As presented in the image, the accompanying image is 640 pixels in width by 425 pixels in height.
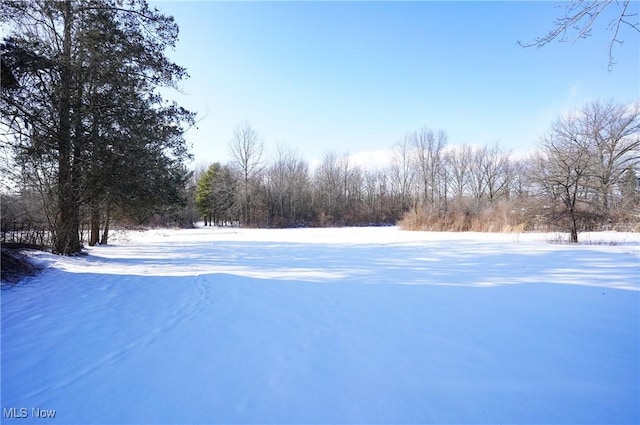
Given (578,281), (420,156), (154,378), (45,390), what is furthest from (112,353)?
(420,156)

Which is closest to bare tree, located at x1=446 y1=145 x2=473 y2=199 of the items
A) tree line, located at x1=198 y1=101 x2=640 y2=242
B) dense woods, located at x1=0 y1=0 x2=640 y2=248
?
tree line, located at x1=198 y1=101 x2=640 y2=242

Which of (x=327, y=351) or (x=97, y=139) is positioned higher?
(x=97, y=139)

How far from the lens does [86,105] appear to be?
7.27 metres

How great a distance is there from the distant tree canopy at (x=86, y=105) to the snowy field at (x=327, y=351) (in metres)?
3.24

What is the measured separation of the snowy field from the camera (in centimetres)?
193

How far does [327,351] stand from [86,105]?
860cm

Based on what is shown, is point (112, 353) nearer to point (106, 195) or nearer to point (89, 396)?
point (89, 396)

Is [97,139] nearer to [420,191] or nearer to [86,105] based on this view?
[86,105]

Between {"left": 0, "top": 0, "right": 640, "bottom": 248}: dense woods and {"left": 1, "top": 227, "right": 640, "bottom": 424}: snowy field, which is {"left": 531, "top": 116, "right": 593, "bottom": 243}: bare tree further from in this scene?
{"left": 1, "top": 227, "right": 640, "bottom": 424}: snowy field

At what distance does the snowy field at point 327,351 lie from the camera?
1.93m

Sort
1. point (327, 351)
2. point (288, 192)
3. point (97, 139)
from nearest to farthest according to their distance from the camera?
point (327, 351), point (97, 139), point (288, 192)

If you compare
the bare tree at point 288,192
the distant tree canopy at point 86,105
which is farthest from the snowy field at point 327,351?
the bare tree at point 288,192

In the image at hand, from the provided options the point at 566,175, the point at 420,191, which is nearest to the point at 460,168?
the point at 420,191

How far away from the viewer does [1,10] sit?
618 centimetres
